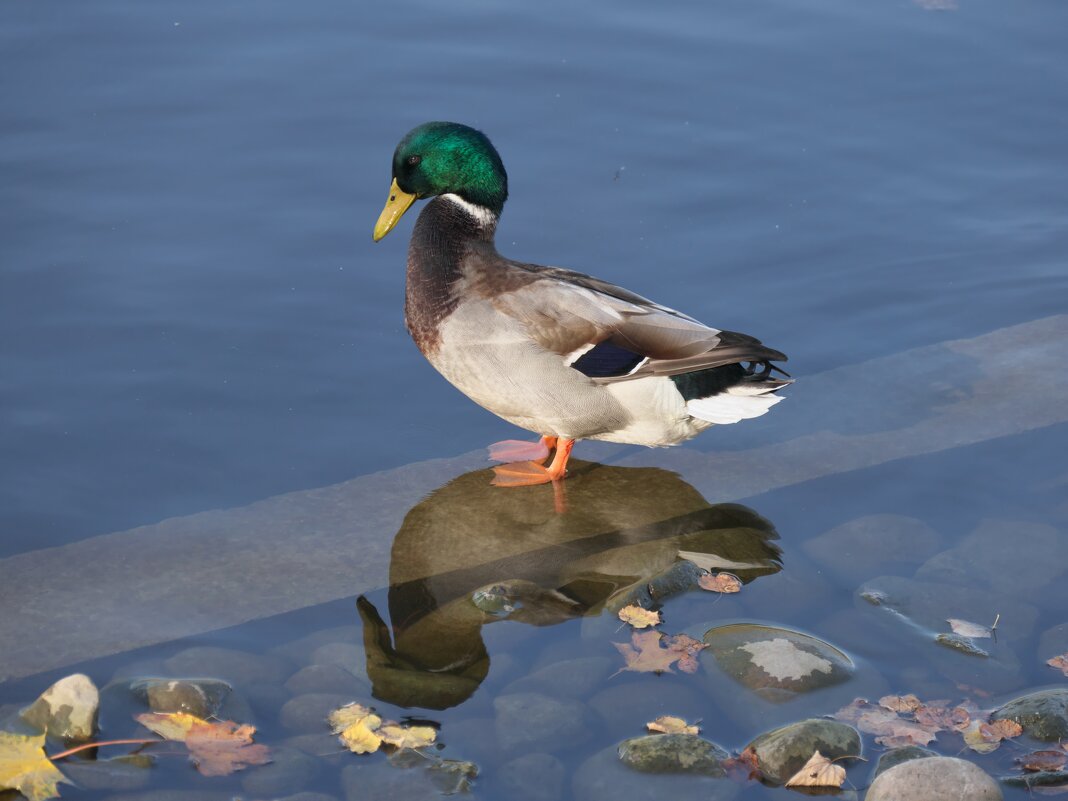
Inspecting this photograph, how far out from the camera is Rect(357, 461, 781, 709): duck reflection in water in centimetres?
404

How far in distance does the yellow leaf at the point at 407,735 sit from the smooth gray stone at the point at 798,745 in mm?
857

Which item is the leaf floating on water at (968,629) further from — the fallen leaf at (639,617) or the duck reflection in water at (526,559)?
the fallen leaf at (639,617)

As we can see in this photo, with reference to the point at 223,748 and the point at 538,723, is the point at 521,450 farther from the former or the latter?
the point at 223,748

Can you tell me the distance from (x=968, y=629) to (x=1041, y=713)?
0.50 meters

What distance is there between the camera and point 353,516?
4773mm

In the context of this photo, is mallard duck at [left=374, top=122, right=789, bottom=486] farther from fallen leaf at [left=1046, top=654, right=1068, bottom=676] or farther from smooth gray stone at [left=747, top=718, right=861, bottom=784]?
smooth gray stone at [left=747, top=718, right=861, bottom=784]

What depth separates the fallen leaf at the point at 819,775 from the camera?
11.6 feet

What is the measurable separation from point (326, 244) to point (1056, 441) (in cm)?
332

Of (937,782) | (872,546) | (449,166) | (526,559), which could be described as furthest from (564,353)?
(937,782)

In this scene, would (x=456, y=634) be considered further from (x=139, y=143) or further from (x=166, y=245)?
(x=139, y=143)

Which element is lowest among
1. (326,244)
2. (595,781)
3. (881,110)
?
(595,781)

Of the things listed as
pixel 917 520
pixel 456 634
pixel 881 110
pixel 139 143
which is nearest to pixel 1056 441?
pixel 917 520

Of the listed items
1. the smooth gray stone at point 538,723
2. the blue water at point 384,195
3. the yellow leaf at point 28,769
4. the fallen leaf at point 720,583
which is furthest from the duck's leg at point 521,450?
the yellow leaf at point 28,769

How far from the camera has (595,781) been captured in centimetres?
357
